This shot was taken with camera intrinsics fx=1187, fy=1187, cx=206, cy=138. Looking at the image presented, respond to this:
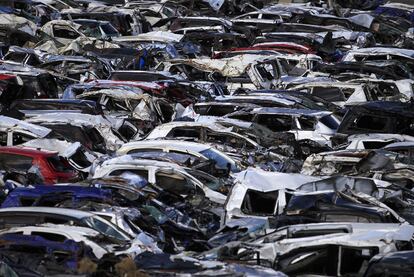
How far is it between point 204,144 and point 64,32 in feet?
46.3

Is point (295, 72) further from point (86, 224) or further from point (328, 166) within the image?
point (86, 224)

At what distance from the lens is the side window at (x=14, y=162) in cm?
1777

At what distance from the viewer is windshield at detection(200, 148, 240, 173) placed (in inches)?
695

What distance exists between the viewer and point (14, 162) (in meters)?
17.9

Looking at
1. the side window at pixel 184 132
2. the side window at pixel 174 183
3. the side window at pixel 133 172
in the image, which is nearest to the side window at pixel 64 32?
the side window at pixel 184 132

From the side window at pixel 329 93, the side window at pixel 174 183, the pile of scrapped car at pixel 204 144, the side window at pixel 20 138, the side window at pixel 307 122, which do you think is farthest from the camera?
the side window at pixel 329 93

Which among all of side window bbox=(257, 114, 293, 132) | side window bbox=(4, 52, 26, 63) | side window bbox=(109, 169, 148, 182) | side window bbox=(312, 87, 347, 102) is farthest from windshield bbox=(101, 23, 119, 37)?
side window bbox=(109, 169, 148, 182)

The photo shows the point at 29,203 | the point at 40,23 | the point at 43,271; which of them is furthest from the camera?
the point at 40,23

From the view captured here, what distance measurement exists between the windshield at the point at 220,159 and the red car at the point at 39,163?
6.53 feet

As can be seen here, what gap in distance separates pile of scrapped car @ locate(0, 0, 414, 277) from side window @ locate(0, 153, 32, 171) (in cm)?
Result: 3

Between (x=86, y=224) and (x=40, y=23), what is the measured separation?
2049 centimetres

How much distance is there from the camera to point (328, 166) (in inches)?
695

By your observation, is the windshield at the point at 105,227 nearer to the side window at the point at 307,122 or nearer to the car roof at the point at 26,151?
the car roof at the point at 26,151

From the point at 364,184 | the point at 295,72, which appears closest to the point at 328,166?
the point at 364,184
